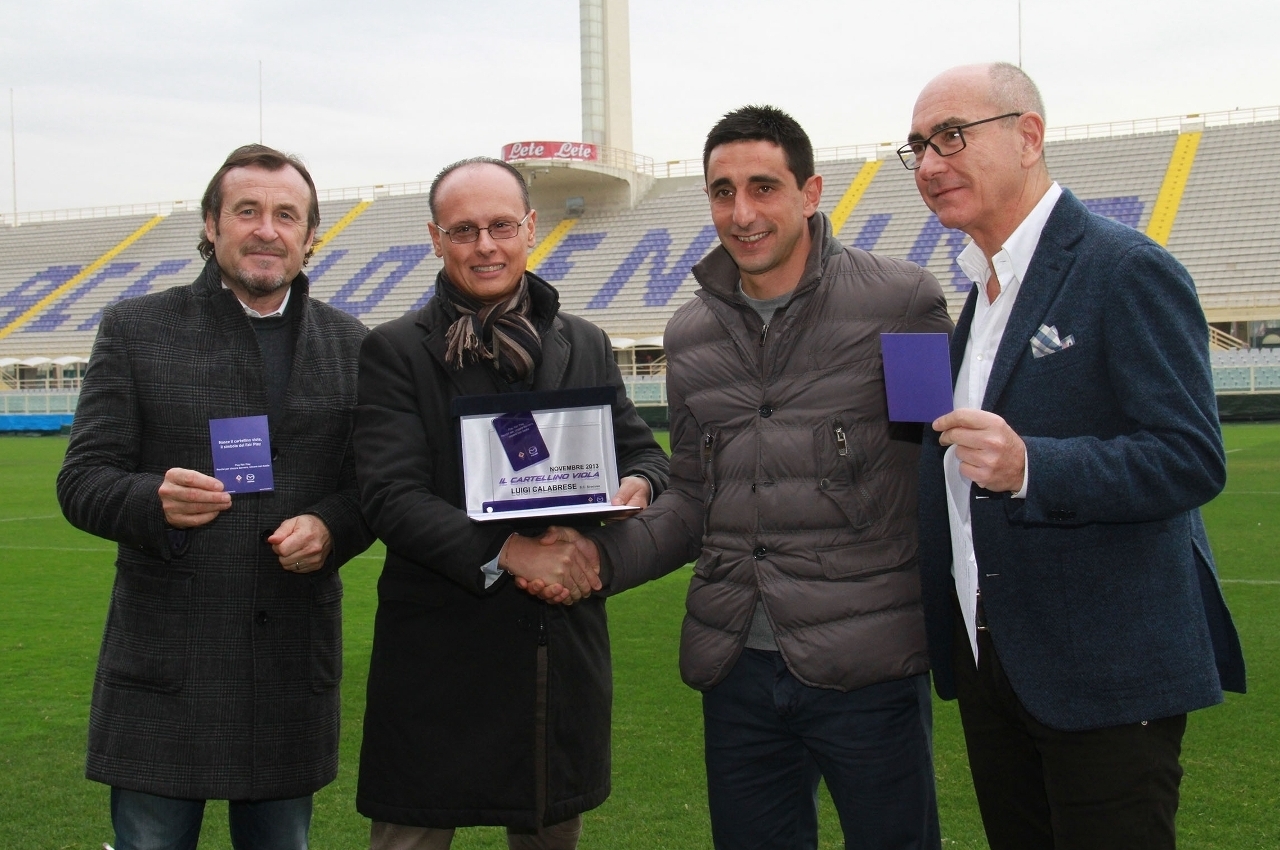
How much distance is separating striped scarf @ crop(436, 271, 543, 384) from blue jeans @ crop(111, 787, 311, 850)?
3.64 feet

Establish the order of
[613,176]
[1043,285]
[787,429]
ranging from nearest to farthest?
[1043,285]
[787,429]
[613,176]

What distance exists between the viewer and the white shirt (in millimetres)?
2207

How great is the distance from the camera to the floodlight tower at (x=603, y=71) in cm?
3581

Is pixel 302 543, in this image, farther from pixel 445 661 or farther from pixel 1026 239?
pixel 1026 239

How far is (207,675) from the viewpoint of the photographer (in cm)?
256

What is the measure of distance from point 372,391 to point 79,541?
9.22m

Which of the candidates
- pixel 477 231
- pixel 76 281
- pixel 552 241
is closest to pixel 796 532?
pixel 477 231

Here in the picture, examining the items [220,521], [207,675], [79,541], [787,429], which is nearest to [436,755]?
[207,675]

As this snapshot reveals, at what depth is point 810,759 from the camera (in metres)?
2.58

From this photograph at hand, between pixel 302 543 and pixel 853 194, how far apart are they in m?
31.9

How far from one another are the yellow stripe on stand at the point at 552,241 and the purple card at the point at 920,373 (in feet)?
107

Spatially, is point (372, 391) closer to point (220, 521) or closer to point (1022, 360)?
point (220, 521)

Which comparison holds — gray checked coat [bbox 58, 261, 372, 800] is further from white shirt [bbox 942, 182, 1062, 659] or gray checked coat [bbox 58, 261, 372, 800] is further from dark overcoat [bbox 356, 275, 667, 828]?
white shirt [bbox 942, 182, 1062, 659]

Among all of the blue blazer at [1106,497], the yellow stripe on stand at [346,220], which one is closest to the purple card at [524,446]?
the blue blazer at [1106,497]
